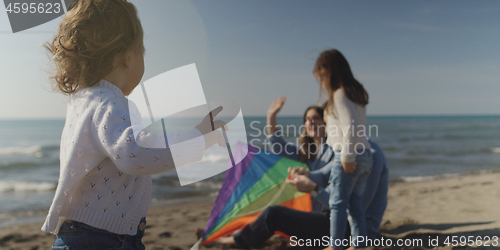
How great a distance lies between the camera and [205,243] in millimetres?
2914

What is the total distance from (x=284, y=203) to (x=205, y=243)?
77cm

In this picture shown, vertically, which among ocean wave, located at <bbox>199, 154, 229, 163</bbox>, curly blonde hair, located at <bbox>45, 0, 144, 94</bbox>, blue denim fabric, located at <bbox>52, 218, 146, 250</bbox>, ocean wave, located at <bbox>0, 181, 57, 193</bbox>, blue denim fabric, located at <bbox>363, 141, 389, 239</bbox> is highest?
curly blonde hair, located at <bbox>45, 0, 144, 94</bbox>

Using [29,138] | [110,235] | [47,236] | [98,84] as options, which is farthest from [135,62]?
[29,138]

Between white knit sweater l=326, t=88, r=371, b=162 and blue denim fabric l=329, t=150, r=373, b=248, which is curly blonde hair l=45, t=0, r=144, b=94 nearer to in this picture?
white knit sweater l=326, t=88, r=371, b=162

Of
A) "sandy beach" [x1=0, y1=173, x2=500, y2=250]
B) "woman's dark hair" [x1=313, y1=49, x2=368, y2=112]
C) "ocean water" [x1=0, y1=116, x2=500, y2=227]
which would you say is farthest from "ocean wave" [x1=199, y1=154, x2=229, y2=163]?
"sandy beach" [x1=0, y1=173, x2=500, y2=250]

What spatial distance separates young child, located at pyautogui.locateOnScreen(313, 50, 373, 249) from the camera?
247 centimetres

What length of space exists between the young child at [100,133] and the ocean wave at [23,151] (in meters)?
11.8

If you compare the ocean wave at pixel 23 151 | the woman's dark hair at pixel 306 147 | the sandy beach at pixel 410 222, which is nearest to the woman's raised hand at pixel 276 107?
the woman's dark hair at pixel 306 147

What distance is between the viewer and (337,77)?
2660 millimetres

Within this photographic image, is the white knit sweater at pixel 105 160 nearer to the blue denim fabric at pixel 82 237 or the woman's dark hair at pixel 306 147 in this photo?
the blue denim fabric at pixel 82 237

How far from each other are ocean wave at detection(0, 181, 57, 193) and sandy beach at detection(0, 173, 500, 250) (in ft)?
8.91

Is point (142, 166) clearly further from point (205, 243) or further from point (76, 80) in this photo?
point (205, 243)

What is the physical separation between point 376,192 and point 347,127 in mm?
672

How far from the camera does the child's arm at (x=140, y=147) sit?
85 centimetres
